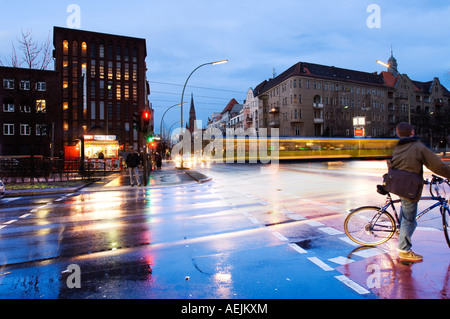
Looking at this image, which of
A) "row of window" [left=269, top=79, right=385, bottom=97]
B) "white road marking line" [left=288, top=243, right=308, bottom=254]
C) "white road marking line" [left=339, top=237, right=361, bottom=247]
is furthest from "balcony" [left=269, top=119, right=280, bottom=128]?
"white road marking line" [left=288, top=243, right=308, bottom=254]

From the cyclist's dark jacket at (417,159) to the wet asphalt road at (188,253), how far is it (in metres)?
1.34

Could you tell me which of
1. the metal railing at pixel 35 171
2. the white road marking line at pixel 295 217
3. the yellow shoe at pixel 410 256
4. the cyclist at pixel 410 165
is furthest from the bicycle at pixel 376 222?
the metal railing at pixel 35 171

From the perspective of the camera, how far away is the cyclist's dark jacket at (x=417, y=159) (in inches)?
167

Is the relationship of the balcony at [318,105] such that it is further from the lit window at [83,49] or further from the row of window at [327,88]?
the lit window at [83,49]

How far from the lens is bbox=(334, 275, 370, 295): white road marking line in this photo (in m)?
3.48

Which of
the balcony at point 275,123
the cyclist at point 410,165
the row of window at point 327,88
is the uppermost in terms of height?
the row of window at point 327,88

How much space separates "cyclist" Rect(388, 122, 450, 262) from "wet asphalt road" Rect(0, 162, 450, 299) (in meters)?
0.38

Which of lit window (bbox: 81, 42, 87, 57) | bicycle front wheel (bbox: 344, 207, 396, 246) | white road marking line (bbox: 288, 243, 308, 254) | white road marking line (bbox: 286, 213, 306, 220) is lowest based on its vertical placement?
white road marking line (bbox: 286, 213, 306, 220)

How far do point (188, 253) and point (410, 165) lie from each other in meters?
3.50

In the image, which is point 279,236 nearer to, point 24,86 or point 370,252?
point 370,252

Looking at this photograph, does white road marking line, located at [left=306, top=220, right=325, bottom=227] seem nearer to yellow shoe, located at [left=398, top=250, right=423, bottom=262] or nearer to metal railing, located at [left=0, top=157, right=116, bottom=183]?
yellow shoe, located at [left=398, top=250, right=423, bottom=262]

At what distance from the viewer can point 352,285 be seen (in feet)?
11.9
